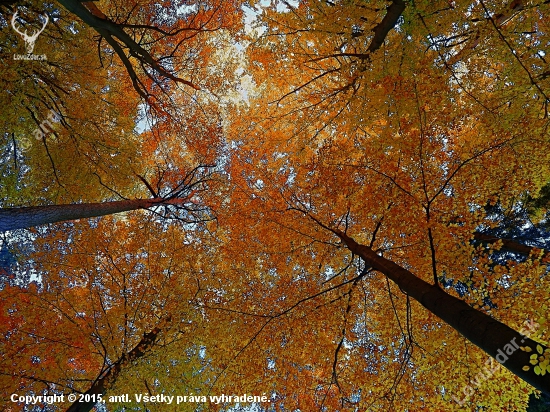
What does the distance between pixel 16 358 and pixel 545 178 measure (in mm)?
11984

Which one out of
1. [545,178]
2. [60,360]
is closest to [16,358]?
[60,360]

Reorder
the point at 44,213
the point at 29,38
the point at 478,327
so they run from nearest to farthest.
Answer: the point at 478,327 < the point at 44,213 < the point at 29,38

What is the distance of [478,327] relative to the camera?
9.55 feet

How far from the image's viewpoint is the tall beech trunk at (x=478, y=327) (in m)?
2.43

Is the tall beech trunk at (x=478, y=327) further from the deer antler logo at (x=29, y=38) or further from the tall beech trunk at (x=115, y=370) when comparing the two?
the deer antler logo at (x=29, y=38)

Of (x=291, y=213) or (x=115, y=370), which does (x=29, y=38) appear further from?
(x=115, y=370)

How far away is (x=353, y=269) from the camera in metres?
7.82

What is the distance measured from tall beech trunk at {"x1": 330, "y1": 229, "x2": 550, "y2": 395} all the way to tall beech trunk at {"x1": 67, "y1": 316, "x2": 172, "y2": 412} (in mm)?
5471

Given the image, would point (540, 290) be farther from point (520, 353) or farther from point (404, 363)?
point (520, 353)

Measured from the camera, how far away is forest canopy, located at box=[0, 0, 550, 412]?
16.3 ft

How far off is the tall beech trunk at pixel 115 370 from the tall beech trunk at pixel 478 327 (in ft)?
18.0

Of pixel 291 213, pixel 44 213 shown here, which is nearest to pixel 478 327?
pixel 291 213

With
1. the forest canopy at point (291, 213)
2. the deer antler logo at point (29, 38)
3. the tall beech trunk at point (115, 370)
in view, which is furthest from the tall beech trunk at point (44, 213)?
the deer antler logo at point (29, 38)

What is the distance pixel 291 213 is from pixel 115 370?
4985mm
